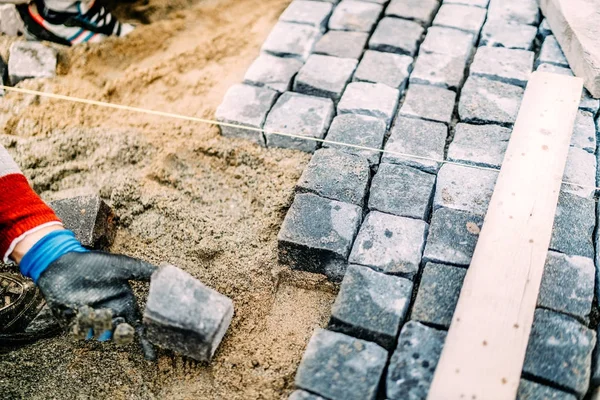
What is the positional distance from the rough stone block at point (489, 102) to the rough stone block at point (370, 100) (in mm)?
395

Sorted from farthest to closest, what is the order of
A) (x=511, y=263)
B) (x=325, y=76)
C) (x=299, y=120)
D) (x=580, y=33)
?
(x=325, y=76) → (x=580, y=33) → (x=299, y=120) → (x=511, y=263)

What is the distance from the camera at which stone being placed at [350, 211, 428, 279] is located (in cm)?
228

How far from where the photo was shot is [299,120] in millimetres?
2918

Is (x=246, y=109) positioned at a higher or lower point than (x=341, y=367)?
higher

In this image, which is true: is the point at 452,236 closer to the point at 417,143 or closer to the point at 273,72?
the point at 417,143

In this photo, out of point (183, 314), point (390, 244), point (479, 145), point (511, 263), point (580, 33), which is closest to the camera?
point (183, 314)

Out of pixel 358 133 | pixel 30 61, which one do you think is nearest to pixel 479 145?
pixel 358 133

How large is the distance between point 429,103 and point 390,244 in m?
1.06

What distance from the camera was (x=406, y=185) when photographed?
2590 millimetres

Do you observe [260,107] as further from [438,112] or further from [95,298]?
[95,298]

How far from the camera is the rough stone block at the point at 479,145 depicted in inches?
105

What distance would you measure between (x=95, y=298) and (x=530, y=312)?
170 cm

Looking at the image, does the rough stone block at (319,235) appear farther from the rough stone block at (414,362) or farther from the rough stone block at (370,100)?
the rough stone block at (370,100)

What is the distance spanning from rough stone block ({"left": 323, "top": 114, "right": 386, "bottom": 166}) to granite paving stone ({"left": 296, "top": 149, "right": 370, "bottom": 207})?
50 millimetres
